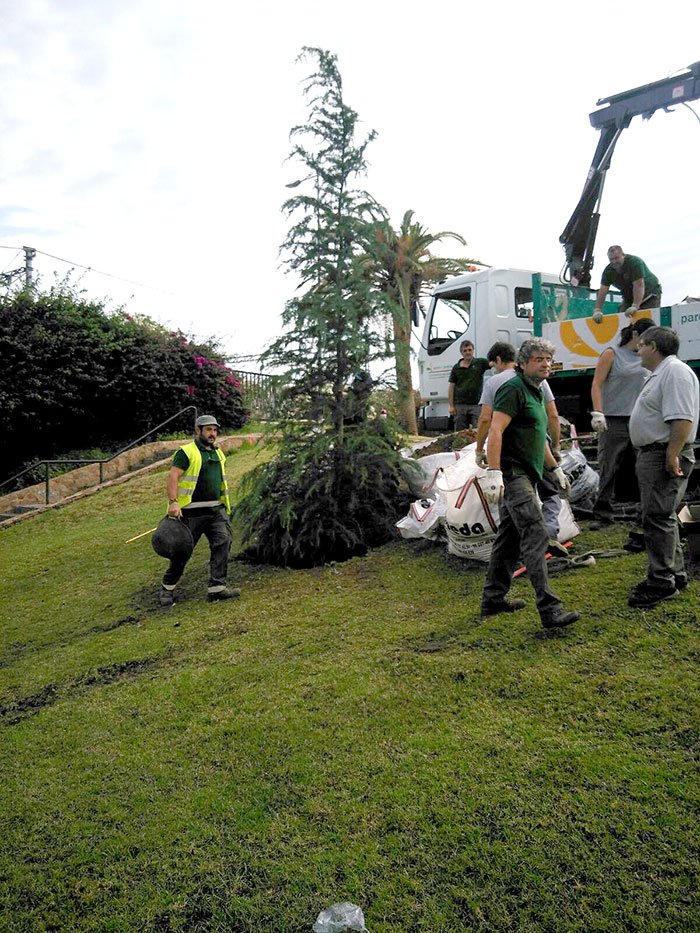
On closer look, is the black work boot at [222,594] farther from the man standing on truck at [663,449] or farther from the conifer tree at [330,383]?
the man standing on truck at [663,449]

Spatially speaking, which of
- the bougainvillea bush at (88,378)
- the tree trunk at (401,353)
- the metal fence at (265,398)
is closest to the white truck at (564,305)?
the tree trunk at (401,353)

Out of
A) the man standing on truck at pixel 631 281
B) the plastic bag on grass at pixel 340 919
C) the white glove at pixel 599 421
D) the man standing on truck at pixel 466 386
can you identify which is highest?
the man standing on truck at pixel 631 281

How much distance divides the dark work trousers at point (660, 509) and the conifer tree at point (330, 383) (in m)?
3.27

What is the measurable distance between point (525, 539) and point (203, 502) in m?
3.45

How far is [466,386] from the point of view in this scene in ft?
33.9

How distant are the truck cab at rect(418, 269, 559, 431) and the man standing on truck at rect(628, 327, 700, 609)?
7.76 m

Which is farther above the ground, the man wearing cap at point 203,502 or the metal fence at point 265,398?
the metal fence at point 265,398

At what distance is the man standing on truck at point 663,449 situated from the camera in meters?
4.62

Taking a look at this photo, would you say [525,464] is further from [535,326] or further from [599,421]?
[535,326]

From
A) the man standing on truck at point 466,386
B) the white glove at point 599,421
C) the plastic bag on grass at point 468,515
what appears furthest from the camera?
the man standing on truck at point 466,386

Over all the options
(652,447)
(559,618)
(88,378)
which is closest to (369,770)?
(559,618)

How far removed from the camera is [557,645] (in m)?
4.53

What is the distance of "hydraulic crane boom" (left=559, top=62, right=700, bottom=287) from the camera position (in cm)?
1112

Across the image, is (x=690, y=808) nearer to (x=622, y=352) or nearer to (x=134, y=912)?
(x=134, y=912)
